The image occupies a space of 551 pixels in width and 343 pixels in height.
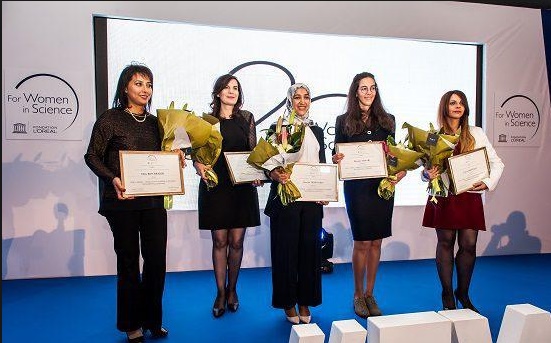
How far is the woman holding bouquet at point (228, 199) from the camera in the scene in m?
2.85

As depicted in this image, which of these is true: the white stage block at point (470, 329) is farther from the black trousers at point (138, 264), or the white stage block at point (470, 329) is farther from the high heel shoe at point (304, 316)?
the black trousers at point (138, 264)

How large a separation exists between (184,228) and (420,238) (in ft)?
8.35

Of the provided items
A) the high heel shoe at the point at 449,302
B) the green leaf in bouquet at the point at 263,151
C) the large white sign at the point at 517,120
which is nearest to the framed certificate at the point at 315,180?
the green leaf in bouquet at the point at 263,151

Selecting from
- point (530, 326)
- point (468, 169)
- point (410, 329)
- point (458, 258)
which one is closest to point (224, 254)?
point (410, 329)

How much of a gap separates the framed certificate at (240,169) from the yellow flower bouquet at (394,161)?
31.4 inches

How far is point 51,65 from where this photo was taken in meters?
3.90

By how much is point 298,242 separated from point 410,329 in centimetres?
94

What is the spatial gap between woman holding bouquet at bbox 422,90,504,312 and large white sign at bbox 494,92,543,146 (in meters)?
2.37

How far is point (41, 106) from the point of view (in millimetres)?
3895

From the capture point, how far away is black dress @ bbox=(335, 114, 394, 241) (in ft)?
9.21

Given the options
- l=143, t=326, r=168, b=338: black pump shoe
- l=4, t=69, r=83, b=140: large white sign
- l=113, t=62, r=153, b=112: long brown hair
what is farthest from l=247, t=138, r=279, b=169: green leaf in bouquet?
l=4, t=69, r=83, b=140: large white sign

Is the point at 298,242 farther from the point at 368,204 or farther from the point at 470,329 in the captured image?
the point at 470,329

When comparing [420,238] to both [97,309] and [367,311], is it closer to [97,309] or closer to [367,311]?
[367,311]

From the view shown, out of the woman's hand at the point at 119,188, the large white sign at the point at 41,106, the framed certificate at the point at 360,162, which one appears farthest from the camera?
the large white sign at the point at 41,106
